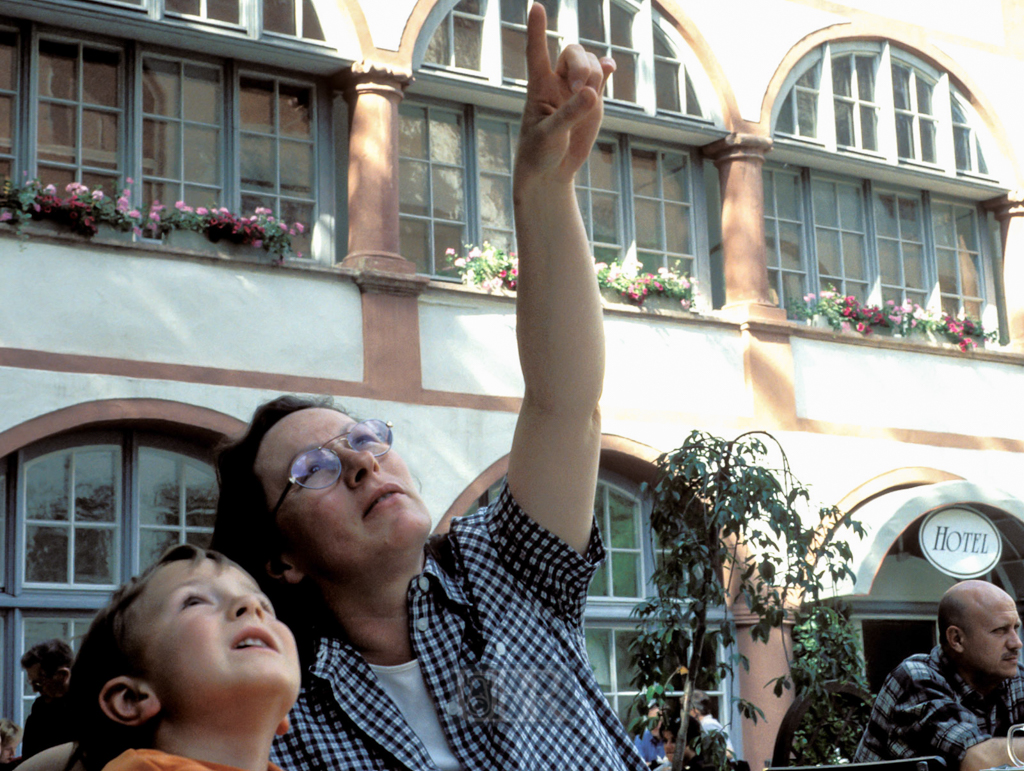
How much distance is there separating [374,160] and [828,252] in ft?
14.3

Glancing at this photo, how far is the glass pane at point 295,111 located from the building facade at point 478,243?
0.02 meters

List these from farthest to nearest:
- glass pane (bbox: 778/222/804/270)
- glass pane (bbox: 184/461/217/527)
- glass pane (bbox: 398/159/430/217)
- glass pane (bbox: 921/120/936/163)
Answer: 1. glass pane (bbox: 921/120/936/163)
2. glass pane (bbox: 778/222/804/270)
3. glass pane (bbox: 398/159/430/217)
4. glass pane (bbox: 184/461/217/527)

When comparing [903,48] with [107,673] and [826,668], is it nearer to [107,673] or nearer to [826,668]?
[826,668]

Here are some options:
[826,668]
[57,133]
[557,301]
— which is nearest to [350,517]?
[557,301]

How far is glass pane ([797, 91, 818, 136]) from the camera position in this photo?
41.1ft

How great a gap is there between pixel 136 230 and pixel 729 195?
15.7 feet

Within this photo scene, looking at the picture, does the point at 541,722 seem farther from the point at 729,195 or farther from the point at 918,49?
the point at 918,49

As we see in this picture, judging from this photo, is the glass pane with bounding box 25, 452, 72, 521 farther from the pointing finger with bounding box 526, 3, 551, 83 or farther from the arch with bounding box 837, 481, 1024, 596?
the pointing finger with bounding box 526, 3, 551, 83

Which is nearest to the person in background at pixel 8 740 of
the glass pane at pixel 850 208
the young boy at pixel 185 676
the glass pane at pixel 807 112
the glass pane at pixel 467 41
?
the young boy at pixel 185 676

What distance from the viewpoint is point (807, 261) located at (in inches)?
497

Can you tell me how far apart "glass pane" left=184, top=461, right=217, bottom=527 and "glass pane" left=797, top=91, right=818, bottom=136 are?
227 inches

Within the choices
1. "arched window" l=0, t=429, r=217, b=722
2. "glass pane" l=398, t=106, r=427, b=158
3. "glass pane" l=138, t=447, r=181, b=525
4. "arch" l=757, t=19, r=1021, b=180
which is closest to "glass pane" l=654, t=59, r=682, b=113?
Result: "arch" l=757, t=19, r=1021, b=180

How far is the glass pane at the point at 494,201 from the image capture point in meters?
11.2

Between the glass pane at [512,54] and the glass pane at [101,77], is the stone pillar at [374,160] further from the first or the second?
the glass pane at [101,77]
